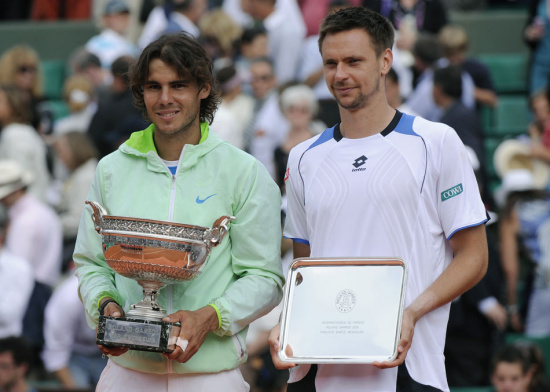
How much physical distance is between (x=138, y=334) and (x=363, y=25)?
1358mm

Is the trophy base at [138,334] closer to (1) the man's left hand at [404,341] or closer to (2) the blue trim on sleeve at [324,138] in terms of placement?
(1) the man's left hand at [404,341]

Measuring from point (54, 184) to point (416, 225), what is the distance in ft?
21.8

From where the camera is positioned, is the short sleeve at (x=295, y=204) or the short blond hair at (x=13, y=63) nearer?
the short sleeve at (x=295, y=204)

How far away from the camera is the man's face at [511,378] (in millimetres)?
6898

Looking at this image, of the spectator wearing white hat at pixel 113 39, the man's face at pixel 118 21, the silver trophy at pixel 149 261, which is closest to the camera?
the silver trophy at pixel 149 261

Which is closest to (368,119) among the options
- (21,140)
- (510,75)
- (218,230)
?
(218,230)

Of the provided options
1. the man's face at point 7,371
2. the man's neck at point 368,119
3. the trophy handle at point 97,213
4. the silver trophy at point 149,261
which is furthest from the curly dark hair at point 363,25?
the man's face at point 7,371

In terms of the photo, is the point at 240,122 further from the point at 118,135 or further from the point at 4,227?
the point at 4,227

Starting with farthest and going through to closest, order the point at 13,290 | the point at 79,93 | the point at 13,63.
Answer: the point at 13,63, the point at 79,93, the point at 13,290

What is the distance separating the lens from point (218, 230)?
4188mm

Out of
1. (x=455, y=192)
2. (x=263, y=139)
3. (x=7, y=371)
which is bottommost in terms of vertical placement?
(x=7, y=371)

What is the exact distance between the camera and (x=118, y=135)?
361 inches

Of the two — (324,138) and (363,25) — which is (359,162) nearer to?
(324,138)

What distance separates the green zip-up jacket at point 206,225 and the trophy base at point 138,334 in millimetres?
217
